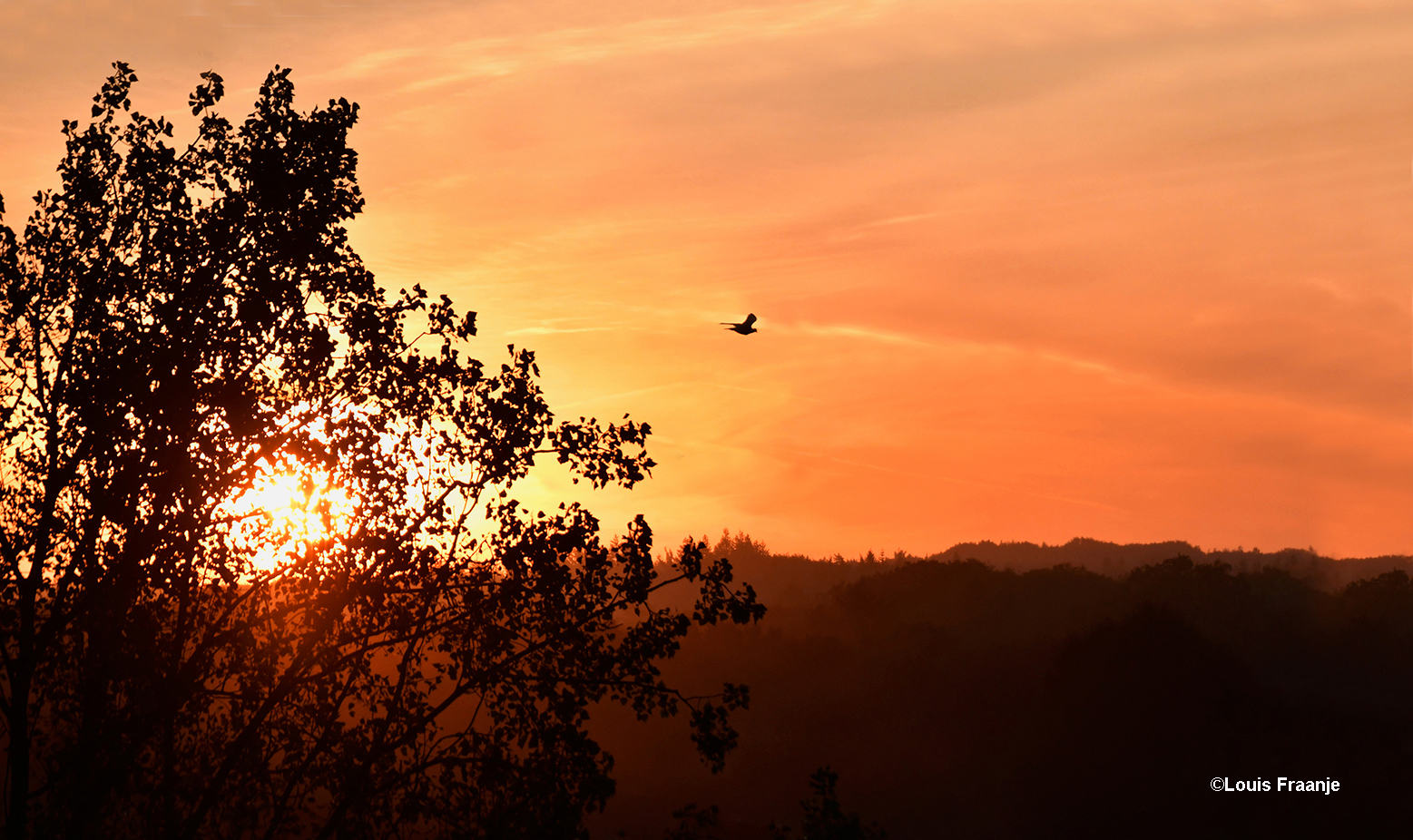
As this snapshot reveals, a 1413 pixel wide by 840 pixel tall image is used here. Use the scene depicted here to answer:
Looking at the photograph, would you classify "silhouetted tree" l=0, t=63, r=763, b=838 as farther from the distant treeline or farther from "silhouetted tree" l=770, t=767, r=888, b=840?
the distant treeline

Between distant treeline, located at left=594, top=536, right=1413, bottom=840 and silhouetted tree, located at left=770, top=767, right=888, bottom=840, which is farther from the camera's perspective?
distant treeline, located at left=594, top=536, right=1413, bottom=840

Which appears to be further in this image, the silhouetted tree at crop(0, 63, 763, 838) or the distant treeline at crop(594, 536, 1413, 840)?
the distant treeline at crop(594, 536, 1413, 840)

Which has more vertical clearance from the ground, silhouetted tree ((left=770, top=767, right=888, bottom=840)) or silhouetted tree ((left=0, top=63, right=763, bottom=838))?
silhouetted tree ((left=0, top=63, right=763, bottom=838))

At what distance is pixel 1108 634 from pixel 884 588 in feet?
106

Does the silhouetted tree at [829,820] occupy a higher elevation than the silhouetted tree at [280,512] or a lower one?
lower

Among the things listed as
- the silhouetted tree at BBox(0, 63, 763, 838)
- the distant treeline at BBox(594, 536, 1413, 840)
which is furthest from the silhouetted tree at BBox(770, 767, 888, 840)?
the distant treeline at BBox(594, 536, 1413, 840)

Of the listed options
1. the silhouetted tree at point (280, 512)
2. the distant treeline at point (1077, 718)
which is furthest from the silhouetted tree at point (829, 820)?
the distant treeline at point (1077, 718)

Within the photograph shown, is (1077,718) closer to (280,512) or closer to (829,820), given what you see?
(829,820)

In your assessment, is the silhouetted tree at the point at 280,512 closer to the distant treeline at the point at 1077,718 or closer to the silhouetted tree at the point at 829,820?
the silhouetted tree at the point at 829,820

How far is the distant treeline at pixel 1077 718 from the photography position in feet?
219

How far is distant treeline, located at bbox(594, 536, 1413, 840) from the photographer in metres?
66.8

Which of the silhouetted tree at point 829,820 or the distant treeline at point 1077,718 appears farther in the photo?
the distant treeline at point 1077,718

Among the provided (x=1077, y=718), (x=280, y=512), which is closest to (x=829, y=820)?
(x=280, y=512)

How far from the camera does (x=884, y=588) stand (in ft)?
357
